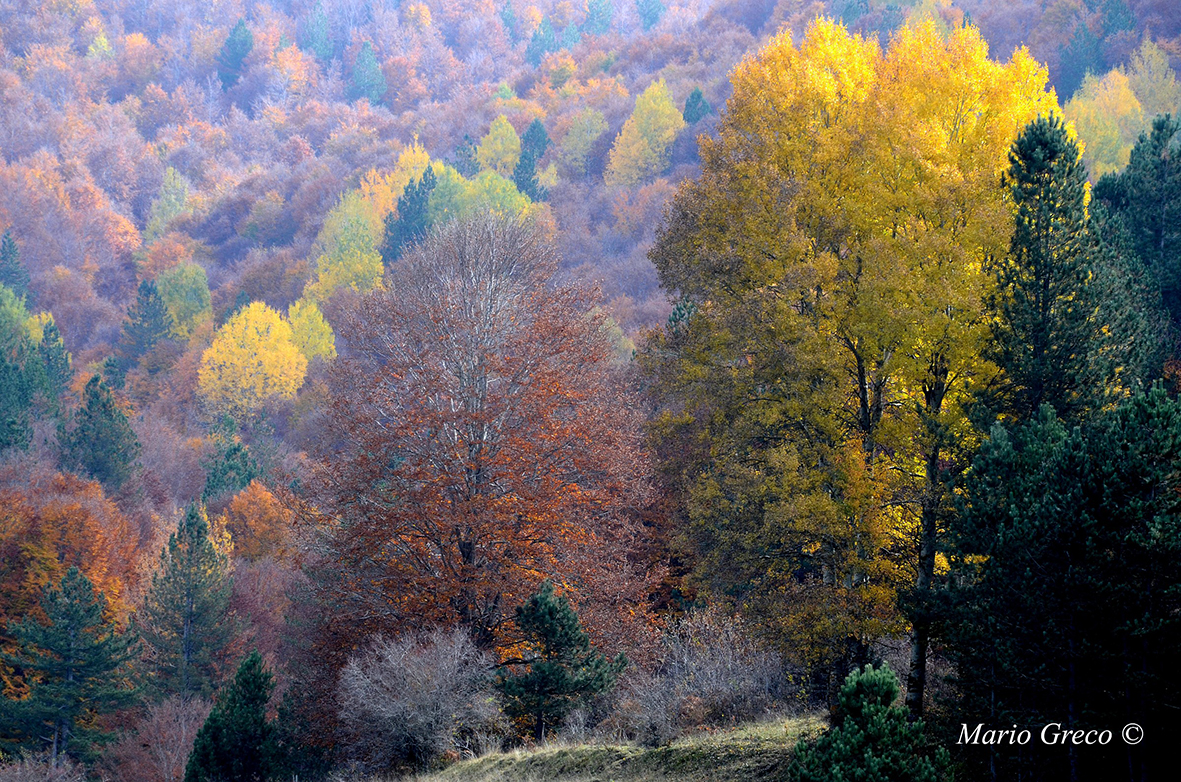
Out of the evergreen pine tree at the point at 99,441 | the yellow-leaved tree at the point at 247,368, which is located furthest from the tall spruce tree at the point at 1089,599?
the yellow-leaved tree at the point at 247,368

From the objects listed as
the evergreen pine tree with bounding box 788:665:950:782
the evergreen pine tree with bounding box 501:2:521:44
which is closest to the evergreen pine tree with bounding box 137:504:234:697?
the evergreen pine tree with bounding box 788:665:950:782

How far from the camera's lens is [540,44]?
131 metres

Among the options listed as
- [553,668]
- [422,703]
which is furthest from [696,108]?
[422,703]

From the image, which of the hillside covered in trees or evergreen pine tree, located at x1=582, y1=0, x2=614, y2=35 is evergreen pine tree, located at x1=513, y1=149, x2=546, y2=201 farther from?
evergreen pine tree, located at x1=582, y1=0, x2=614, y2=35

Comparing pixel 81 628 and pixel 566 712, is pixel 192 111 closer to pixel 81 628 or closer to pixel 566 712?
pixel 81 628

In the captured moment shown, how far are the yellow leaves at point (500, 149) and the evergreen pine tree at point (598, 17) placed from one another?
54.1 metres

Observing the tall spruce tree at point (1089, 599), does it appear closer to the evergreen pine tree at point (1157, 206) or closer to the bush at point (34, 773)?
the evergreen pine tree at point (1157, 206)

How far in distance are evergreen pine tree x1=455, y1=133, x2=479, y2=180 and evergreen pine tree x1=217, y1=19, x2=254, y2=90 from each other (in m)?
62.4

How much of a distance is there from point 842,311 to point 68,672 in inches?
1132

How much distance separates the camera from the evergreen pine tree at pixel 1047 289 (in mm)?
13586

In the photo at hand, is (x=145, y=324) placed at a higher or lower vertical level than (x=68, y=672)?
higher

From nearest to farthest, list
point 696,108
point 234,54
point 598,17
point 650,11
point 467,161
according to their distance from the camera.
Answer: point 696,108 → point 467,161 → point 234,54 → point 650,11 → point 598,17

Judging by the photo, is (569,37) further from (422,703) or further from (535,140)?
(422,703)

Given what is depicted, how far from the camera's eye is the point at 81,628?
30.5m
